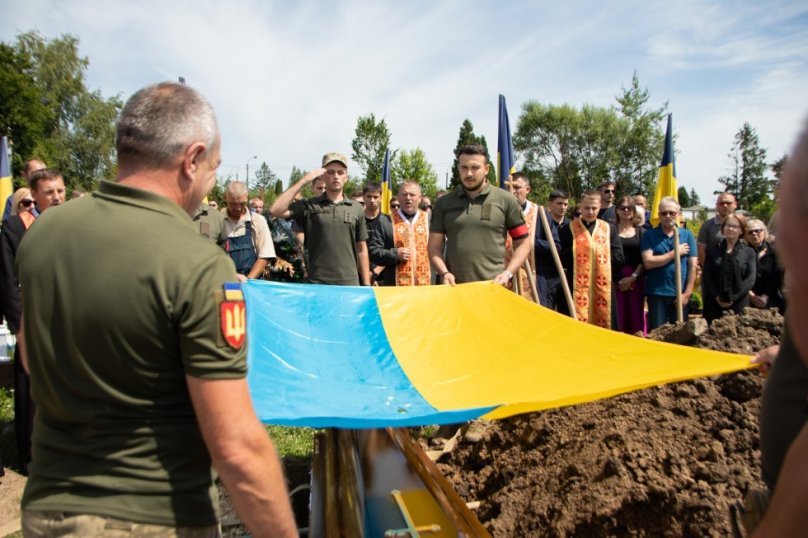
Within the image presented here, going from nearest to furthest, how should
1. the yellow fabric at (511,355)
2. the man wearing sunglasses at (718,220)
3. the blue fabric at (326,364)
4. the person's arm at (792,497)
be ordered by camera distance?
the person's arm at (792,497) → the blue fabric at (326,364) → the yellow fabric at (511,355) → the man wearing sunglasses at (718,220)

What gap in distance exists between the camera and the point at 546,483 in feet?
9.51

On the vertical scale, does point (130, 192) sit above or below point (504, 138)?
below

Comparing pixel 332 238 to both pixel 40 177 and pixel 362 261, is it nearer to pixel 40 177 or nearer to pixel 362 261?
pixel 362 261

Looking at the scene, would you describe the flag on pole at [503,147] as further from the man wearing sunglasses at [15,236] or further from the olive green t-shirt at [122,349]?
the olive green t-shirt at [122,349]

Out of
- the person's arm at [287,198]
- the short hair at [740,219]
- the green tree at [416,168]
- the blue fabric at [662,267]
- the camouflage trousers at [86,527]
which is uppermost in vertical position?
the green tree at [416,168]

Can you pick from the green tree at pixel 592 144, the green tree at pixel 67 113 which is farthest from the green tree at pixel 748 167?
the green tree at pixel 67 113

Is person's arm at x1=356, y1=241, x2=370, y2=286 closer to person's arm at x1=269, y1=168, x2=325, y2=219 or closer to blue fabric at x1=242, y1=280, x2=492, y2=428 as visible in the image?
person's arm at x1=269, y1=168, x2=325, y2=219

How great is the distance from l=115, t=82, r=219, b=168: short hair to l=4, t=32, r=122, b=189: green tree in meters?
39.3

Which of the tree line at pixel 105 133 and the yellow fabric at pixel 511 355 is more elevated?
the tree line at pixel 105 133

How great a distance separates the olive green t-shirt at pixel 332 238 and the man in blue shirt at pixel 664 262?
2.99m

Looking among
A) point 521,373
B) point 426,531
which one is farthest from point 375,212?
point 426,531

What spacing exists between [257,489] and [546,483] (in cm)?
211

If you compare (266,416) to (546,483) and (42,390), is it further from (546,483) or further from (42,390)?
(546,483)

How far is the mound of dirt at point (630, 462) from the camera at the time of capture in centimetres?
247
